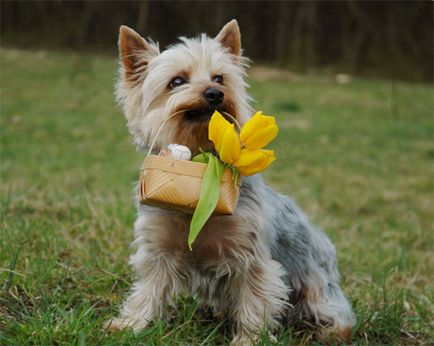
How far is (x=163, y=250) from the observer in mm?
3424

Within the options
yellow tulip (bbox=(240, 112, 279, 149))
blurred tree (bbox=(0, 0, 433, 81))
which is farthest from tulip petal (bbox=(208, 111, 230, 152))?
blurred tree (bbox=(0, 0, 433, 81))

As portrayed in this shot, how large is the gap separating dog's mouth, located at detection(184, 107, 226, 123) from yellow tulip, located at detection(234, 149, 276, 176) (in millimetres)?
320

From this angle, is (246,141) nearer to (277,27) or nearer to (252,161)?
(252,161)

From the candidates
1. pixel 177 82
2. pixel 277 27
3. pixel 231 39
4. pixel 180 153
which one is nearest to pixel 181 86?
pixel 177 82

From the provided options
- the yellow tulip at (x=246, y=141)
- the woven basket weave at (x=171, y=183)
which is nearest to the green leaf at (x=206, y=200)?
the woven basket weave at (x=171, y=183)

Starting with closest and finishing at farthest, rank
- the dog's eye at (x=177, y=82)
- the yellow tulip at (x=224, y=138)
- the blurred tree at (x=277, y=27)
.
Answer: the yellow tulip at (x=224, y=138), the dog's eye at (x=177, y=82), the blurred tree at (x=277, y=27)

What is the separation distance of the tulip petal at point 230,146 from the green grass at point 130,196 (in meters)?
0.84

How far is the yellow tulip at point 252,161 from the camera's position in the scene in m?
3.11

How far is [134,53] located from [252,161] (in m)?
1.06

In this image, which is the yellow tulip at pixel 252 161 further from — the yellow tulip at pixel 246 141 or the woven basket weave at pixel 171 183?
the woven basket weave at pixel 171 183

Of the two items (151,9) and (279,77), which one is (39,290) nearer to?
(279,77)

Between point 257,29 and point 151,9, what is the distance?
3.27 m

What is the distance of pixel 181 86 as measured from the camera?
A: 3.43 m

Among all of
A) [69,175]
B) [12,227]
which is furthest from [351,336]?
[69,175]
